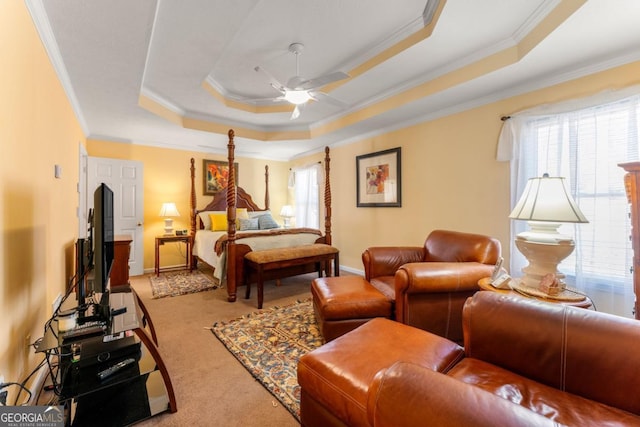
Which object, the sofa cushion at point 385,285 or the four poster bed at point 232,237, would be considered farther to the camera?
the four poster bed at point 232,237

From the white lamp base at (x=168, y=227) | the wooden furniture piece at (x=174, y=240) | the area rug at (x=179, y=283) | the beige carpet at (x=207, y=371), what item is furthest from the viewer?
the white lamp base at (x=168, y=227)

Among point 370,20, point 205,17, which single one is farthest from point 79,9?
point 370,20

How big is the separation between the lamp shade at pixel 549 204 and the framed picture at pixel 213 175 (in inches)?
189

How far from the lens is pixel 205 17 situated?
2025 mm

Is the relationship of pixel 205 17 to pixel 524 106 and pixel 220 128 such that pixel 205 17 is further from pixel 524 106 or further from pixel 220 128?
pixel 524 106

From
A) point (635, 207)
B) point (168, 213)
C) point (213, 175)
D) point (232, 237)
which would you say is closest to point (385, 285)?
point (635, 207)

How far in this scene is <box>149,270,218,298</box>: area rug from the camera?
3.58m

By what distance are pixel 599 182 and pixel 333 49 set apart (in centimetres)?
260

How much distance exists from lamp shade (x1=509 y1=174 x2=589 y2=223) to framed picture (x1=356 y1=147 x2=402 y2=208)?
2228mm

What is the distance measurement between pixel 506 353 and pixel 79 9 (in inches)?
120

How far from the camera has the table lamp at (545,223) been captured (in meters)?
1.59

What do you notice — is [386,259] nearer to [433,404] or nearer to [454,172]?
[454,172]

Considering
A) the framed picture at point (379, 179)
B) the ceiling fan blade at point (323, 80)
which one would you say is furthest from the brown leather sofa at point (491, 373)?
the framed picture at point (379, 179)

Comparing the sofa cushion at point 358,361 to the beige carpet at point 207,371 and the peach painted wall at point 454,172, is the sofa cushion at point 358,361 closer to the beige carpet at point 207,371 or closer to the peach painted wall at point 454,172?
the beige carpet at point 207,371
